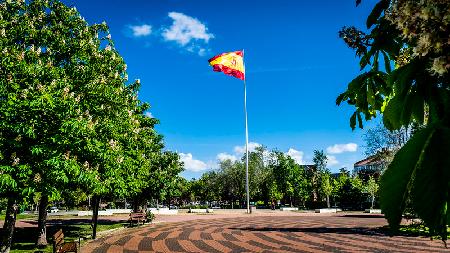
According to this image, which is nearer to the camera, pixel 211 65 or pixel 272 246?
pixel 272 246

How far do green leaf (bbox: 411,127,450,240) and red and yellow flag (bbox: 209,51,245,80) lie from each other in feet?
131

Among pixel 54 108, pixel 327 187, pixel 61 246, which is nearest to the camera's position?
pixel 54 108

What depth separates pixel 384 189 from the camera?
1040 millimetres

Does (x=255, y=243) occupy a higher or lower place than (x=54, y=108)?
lower

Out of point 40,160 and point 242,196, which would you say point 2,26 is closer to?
point 40,160

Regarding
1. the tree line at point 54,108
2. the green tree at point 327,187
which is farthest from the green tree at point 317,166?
the tree line at point 54,108

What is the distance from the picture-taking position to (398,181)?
1.02m

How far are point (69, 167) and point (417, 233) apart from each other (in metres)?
22.1

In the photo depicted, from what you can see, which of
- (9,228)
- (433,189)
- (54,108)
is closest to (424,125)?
(433,189)

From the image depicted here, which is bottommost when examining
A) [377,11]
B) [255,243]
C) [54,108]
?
[255,243]

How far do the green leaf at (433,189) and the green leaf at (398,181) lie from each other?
0.02m

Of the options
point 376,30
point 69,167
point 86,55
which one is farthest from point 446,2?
point 86,55

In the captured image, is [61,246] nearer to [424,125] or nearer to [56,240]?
[56,240]

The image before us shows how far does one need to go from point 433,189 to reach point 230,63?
42145 millimetres
